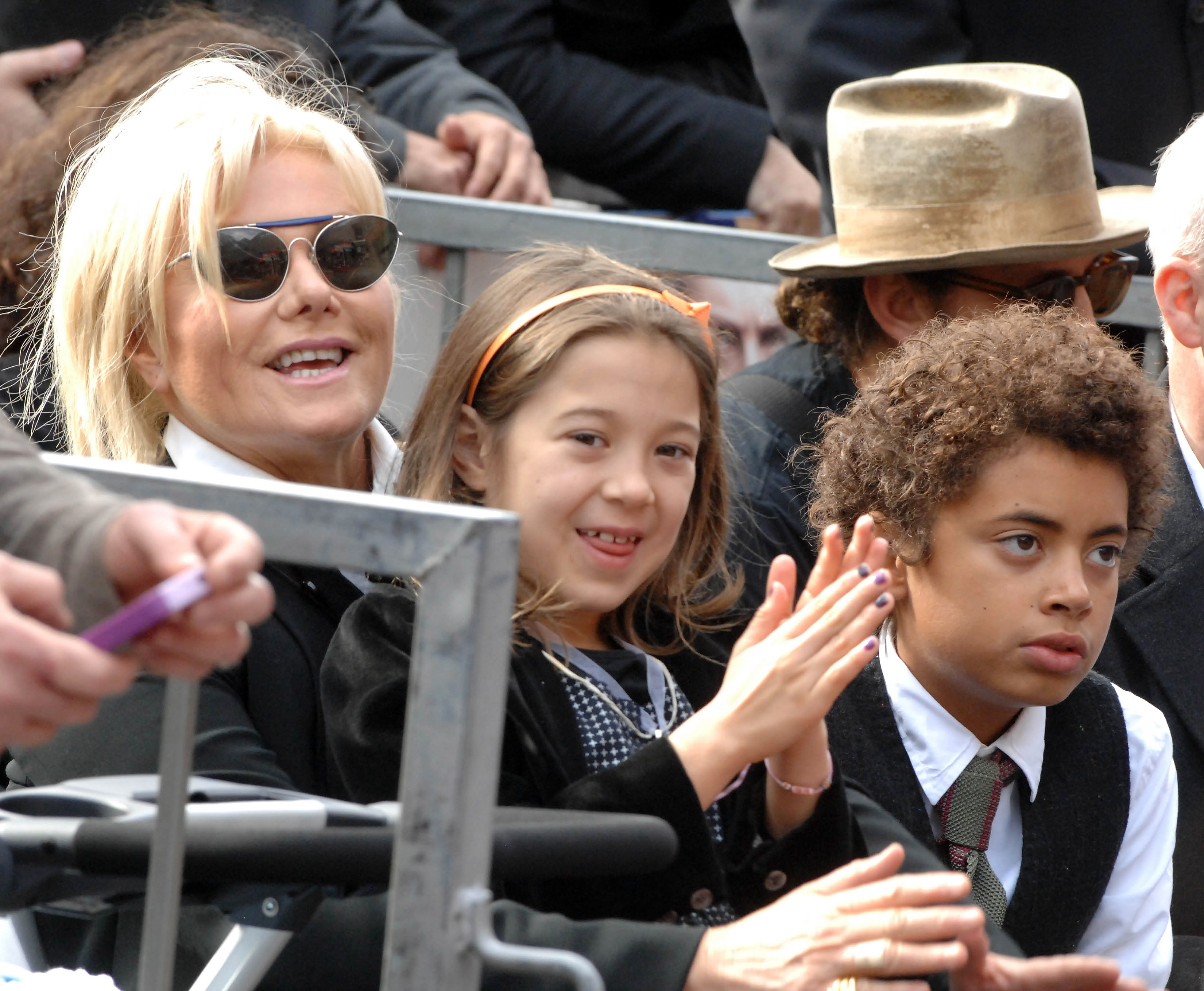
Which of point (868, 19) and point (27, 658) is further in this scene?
point (868, 19)

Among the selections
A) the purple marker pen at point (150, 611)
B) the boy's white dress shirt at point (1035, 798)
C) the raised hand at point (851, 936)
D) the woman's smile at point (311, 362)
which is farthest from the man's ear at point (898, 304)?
the purple marker pen at point (150, 611)

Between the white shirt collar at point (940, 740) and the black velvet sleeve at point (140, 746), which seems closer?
the black velvet sleeve at point (140, 746)

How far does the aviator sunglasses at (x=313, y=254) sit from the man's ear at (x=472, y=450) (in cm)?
26

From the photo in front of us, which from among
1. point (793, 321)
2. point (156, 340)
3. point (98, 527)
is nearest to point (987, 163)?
point (793, 321)

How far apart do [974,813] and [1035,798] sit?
10cm

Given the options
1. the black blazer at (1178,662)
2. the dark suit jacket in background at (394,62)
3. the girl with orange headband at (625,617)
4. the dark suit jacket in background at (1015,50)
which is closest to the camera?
the girl with orange headband at (625,617)

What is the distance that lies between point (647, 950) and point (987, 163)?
6.17 ft

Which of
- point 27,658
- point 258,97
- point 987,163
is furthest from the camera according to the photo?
point 987,163

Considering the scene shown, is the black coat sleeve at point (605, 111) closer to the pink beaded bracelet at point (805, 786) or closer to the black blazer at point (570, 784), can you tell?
the black blazer at point (570, 784)

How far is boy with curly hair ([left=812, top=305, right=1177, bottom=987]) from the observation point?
2.11m

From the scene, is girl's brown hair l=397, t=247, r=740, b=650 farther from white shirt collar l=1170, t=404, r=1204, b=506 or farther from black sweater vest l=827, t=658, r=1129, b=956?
white shirt collar l=1170, t=404, r=1204, b=506

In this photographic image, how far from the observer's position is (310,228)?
7.33 feet

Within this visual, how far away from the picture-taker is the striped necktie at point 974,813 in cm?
217

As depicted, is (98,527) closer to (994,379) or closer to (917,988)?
(917,988)
